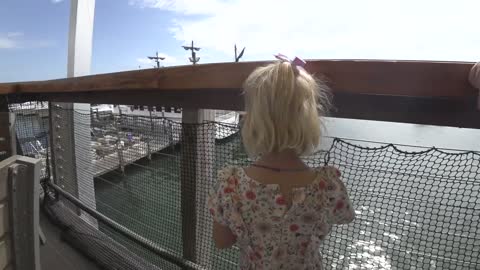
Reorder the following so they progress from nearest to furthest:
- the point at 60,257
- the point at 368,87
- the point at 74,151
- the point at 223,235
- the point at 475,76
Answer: the point at 475,76
the point at 368,87
the point at 223,235
the point at 60,257
the point at 74,151

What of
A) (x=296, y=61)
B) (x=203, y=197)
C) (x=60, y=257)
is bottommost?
(x=60, y=257)

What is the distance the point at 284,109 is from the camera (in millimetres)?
698

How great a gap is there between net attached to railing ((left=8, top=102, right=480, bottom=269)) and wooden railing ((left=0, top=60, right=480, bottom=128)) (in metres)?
0.13

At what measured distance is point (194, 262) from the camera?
4.67 feet

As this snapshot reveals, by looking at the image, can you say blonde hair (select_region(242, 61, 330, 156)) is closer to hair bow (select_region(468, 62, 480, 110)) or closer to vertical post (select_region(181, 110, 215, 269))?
hair bow (select_region(468, 62, 480, 110))

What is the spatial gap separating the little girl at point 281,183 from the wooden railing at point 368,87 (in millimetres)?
77

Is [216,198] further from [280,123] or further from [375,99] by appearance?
[375,99]

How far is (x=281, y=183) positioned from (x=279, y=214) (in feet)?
0.23

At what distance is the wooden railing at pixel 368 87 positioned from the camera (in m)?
0.63

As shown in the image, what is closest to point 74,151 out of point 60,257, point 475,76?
point 60,257

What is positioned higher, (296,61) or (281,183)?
(296,61)

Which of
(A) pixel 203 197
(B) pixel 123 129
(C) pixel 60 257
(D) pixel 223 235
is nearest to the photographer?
(D) pixel 223 235

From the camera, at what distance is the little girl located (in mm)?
703

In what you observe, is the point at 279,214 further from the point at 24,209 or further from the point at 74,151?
the point at 74,151
